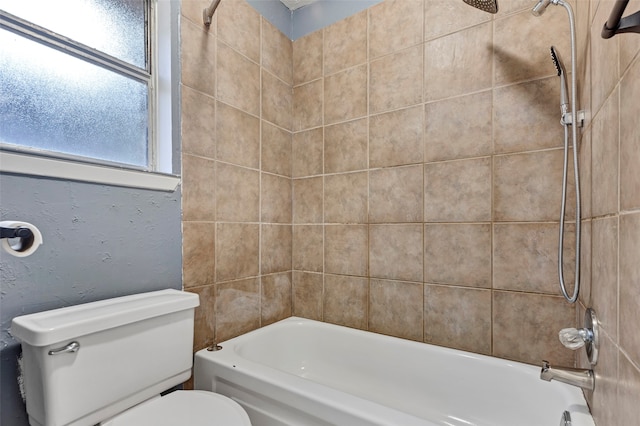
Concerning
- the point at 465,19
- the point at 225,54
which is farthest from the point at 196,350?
the point at 465,19

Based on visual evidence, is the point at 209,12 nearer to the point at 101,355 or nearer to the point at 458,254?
the point at 101,355

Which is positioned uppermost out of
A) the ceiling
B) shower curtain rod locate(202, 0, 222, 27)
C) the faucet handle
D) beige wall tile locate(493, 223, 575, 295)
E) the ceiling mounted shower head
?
the ceiling

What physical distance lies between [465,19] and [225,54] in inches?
48.2

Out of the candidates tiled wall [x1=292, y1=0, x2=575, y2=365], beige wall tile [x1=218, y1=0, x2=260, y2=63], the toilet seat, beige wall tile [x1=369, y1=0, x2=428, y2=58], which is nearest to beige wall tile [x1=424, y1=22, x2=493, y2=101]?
tiled wall [x1=292, y1=0, x2=575, y2=365]

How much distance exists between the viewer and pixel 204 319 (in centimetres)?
153

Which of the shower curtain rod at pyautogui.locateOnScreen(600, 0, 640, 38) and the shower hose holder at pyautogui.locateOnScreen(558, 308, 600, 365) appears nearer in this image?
the shower curtain rod at pyautogui.locateOnScreen(600, 0, 640, 38)

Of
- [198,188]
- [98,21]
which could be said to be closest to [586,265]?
[198,188]

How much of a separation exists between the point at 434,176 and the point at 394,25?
0.87 m

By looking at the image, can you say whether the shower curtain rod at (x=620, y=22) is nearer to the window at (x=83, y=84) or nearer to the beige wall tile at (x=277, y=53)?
the window at (x=83, y=84)

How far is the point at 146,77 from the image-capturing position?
1.40m

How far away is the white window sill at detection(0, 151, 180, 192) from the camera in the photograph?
953 mm

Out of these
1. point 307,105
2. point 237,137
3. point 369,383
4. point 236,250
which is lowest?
point 369,383

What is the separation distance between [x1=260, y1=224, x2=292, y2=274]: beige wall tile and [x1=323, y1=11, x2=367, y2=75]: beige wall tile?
1044mm

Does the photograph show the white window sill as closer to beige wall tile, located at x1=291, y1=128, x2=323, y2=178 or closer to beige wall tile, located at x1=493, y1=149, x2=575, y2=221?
beige wall tile, located at x1=291, y1=128, x2=323, y2=178
